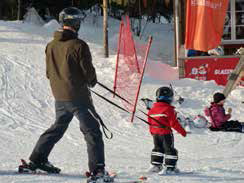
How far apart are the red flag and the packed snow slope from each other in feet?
2.96

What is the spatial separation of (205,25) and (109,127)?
4.36 meters

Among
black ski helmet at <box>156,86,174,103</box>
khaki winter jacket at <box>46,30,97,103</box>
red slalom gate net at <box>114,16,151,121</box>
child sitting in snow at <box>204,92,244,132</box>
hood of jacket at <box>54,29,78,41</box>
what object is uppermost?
hood of jacket at <box>54,29,78,41</box>

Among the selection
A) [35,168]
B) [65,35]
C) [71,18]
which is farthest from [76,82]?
[35,168]

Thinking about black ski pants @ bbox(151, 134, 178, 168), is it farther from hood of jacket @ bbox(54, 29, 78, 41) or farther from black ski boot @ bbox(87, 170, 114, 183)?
hood of jacket @ bbox(54, 29, 78, 41)

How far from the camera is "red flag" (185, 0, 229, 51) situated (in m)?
12.7

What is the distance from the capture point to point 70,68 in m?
5.02

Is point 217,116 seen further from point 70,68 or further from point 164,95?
point 70,68

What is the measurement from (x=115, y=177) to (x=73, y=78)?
3.36ft

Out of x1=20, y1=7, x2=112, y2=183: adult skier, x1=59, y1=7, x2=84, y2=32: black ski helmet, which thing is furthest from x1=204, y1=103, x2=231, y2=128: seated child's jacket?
x1=59, y1=7, x2=84, y2=32: black ski helmet

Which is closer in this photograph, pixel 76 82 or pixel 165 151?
pixel 76 82

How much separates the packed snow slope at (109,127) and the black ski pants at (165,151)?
0.65 feet

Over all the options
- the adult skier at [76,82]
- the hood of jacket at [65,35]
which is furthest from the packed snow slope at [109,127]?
the hood of jacket at [65,35]

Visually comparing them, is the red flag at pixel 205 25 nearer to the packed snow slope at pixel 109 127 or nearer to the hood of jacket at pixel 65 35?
the packed snow slope at pixel 109 127

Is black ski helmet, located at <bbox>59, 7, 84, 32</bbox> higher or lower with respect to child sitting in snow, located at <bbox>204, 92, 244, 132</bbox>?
higher
